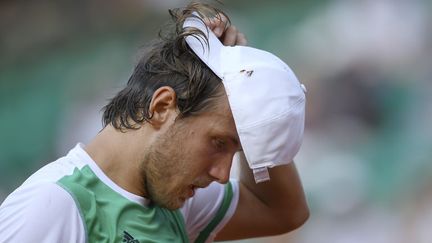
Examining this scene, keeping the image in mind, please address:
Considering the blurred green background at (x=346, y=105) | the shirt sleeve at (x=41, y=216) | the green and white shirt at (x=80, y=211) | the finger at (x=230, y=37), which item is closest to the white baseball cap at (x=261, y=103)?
the finger at (x=230, y=37)

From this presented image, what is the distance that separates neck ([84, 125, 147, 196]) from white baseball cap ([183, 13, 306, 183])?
7.4 inches

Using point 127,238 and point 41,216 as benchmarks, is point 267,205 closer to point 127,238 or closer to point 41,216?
point 127,238

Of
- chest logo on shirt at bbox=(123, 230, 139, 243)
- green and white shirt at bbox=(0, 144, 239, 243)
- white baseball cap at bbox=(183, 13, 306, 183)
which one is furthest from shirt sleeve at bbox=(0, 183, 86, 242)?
white baseball cap at bbox=(183, 13, 306, 183)

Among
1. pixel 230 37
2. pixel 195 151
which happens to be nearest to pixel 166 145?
pixel 195 151

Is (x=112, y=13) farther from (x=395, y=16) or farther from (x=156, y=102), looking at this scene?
(x=156, y=102)

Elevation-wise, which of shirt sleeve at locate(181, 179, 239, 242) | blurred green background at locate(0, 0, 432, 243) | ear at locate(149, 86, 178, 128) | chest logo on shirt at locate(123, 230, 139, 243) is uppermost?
ear at locate(149, 86, 178, 128)

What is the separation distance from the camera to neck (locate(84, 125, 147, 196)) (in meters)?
1.71

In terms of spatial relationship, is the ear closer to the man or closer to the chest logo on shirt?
the man

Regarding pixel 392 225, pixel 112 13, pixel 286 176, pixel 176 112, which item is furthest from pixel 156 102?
pixel 112 13

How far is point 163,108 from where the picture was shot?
1.72 m

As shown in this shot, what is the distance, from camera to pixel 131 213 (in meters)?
1.72

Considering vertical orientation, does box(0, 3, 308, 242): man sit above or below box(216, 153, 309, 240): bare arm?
above

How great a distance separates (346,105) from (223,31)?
5.20ft

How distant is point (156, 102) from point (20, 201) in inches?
12.1
